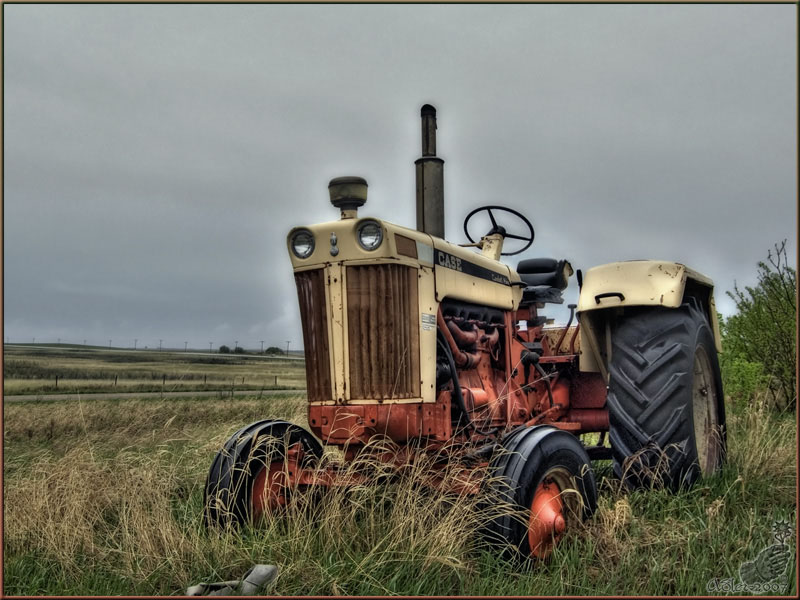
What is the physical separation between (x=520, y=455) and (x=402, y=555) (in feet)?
2.52

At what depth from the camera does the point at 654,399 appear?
4.67 m

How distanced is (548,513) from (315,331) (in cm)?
165

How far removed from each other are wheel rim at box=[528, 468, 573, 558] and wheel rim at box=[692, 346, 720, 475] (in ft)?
6.27

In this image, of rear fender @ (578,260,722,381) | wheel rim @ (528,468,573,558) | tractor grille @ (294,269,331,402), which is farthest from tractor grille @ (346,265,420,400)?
rear fender @ (578,260,722,381)

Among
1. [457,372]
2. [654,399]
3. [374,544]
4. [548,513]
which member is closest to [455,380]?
[457,372]

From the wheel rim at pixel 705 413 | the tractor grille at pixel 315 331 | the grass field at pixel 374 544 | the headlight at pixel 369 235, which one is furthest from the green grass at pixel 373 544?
the headlight at pixel 369 235

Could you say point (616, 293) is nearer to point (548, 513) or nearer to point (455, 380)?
point (455, 380)

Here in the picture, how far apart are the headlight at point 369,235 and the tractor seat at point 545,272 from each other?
2.25 meters

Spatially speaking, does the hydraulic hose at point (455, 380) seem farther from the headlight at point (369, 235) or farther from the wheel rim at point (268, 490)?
the wheel rim at point (268, 490)

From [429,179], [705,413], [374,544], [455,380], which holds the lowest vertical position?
[374,544]

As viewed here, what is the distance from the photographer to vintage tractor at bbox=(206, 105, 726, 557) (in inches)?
161

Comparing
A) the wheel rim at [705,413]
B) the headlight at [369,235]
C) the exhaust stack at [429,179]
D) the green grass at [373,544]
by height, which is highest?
the exhaust stack at [429,179]

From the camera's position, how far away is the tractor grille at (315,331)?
432 cm

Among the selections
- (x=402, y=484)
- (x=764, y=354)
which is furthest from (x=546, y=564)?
(x=764, y=354)
